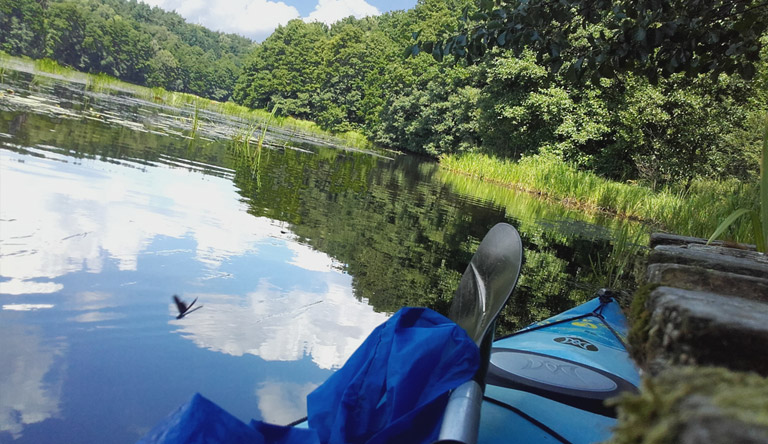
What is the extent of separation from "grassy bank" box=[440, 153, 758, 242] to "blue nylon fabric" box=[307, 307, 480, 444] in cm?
454

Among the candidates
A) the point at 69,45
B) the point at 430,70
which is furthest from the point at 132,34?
the point at 430,70

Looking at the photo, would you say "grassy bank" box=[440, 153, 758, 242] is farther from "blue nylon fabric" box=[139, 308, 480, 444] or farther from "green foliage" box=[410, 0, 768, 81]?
"blue nylon fabric" box=[139, 308, 480, 444]

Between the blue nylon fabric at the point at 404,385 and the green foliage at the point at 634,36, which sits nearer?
the blue nylon fabric at the point at 404,385

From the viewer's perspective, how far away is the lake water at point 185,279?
6.61ft

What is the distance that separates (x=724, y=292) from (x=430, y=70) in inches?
1216

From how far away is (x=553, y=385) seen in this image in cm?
186

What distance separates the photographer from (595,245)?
24.4 feet

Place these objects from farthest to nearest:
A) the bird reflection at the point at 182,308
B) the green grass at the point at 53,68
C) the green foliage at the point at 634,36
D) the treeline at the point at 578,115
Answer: the green grass at the point at 53,68 → the treeline at the point at 578,115 → the green foliage at the point at 634,36 → the bird reflection at the point at 182,308

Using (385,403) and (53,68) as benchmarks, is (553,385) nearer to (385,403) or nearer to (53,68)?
(385,403)

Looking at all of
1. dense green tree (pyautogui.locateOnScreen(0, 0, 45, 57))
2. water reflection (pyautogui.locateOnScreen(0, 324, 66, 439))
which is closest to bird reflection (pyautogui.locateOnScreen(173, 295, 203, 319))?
water reflection (pyautogui.locateOnScreen(0, 324, 66, 439))

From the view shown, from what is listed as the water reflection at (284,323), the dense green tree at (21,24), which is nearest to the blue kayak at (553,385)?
the water reflection at (284,323)

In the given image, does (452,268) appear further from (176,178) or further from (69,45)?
(69,45)

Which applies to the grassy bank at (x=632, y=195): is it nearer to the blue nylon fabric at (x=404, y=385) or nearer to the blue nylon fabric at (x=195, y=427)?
the blue nylon fabric at (x=404, y=385)

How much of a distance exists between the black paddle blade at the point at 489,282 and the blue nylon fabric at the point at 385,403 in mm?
164
